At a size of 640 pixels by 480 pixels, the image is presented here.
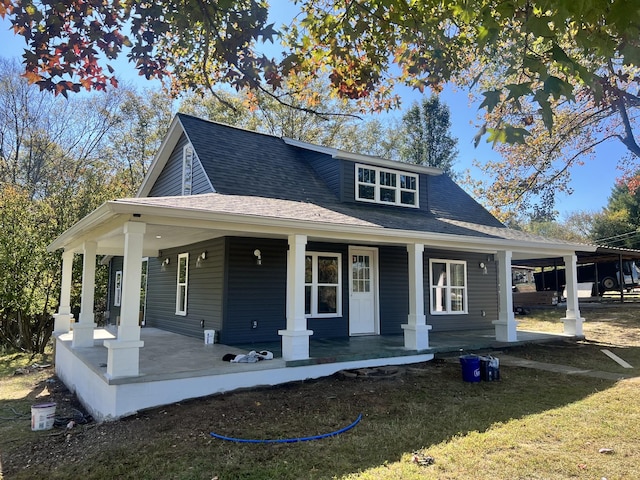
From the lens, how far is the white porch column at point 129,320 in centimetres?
581

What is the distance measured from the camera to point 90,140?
26062 millimetres

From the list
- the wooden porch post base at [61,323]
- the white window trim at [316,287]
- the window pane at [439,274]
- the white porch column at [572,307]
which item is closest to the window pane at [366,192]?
the white window trim at [316,287]

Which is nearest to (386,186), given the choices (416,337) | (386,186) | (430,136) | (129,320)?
(386,186)

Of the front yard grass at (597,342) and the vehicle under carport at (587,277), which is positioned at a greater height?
the vehicle under carport at (587,277)

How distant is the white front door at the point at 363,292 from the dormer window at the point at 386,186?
1.59 m

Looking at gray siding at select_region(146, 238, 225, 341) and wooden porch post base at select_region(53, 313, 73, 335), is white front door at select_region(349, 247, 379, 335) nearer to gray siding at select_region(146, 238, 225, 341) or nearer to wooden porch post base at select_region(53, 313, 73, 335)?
gray siding at select_region(146, 238, 225, 341)

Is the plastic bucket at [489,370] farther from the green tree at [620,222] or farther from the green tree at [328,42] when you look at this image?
the green tree at [620,222]

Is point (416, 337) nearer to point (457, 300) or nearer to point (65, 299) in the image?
point (457, 300)

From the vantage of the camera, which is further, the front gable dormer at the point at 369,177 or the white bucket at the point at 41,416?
the front gable dormer at the point at 369,177

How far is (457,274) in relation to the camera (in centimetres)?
1296

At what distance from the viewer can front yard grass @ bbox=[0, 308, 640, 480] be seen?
409 centimetres

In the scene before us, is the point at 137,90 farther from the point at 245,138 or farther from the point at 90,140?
the point at 245,138

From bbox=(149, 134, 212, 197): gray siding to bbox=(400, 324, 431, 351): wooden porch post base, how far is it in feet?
17.4

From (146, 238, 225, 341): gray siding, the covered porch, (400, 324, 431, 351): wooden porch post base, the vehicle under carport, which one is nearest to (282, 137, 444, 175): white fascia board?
the covered porch
